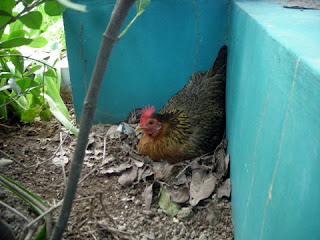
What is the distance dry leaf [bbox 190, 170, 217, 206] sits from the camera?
208 centimetres

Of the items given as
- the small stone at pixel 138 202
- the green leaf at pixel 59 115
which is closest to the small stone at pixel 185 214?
the small stone at pixel 138 202

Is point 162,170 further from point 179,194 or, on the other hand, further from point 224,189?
point 224,189

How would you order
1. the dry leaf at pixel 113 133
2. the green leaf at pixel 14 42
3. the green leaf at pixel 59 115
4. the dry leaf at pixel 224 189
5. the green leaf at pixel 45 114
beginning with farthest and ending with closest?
→ the green leaf at pixel 45 114 → the dry leaf at pixel 113 133 → the green leaf at pixel 59 115 → the dry leaf at pixel 224 189 → the green leaf at pixel 14 42

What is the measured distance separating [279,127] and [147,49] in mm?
1890

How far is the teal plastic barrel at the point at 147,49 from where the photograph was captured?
8.48 feet

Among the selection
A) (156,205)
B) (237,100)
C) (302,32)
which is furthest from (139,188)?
(302,32)

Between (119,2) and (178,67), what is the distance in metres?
2.06

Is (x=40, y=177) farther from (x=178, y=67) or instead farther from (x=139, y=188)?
(x=178, y=67)

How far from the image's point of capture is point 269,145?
3.57ft

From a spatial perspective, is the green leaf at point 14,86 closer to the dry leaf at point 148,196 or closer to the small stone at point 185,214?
the dry leaf at point 148,196

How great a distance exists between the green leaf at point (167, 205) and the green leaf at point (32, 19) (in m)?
1.30

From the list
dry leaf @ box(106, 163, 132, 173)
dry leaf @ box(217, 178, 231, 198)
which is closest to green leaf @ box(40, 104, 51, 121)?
dry leaf @ box(106, 163, 132, 173)

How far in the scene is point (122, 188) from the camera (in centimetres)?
225

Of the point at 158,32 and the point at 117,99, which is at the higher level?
the point at 158,32
